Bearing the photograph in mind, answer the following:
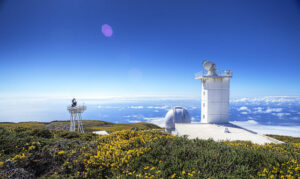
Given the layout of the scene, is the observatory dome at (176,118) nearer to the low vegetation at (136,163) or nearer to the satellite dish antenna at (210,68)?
the satellite dish antenna at (210,68)

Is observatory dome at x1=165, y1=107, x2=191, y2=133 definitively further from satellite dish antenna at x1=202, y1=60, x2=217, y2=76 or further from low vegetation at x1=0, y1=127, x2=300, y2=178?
low vegetation at x1=0, y1=127, x2=300, y2=178

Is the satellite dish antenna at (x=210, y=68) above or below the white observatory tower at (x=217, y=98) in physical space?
above

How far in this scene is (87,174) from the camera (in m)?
4.45

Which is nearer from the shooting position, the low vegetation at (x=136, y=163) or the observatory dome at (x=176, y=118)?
the low vegetation at (x=136, y=163)

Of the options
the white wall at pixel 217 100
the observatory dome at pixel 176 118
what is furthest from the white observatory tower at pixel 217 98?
the observatory dome at pixel 176 118

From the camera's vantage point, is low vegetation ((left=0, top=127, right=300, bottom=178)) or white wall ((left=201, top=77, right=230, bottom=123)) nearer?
low vegetation ((left=0, top=127, right=300, bottom=178))

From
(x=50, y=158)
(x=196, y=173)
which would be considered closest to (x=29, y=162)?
(x=50, y=158)

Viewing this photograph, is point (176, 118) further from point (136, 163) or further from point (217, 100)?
point (136, 163)

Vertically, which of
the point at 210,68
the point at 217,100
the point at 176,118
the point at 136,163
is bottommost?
the point at 176,118

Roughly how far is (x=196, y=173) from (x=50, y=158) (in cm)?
488

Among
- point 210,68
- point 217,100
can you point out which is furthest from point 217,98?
point 210,68

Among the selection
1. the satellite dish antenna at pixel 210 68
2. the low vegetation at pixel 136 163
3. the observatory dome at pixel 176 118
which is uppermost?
the satellite dish antenna at pixel 210 68

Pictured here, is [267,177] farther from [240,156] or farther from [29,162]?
[29,162]

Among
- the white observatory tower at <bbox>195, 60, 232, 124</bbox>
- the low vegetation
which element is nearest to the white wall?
the white observatory tower at <bbox>195, 60, 232, 124</bbox>
